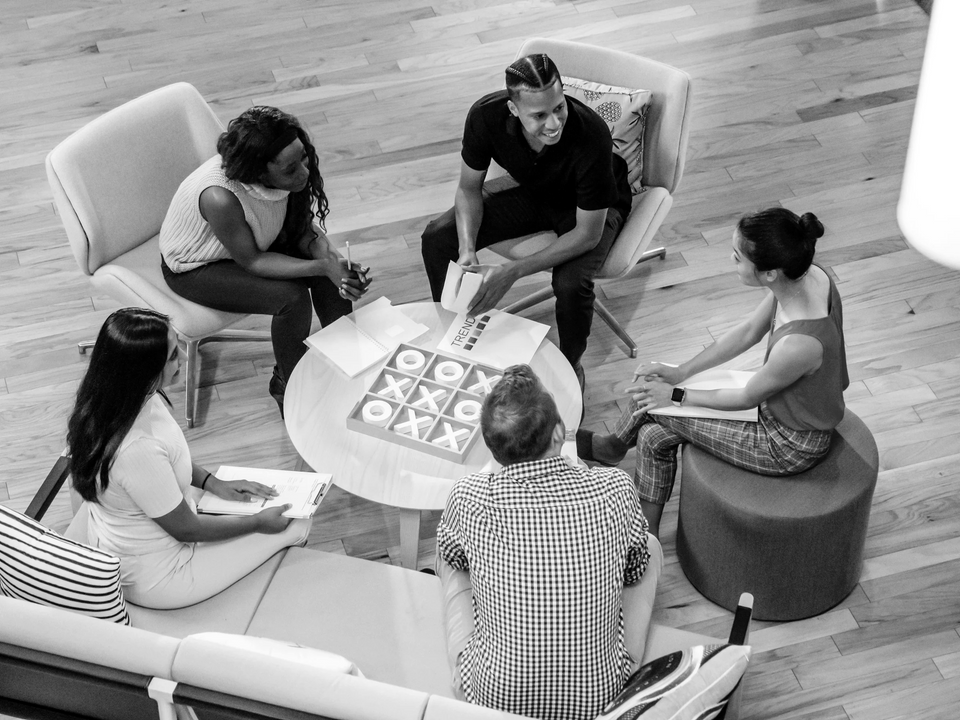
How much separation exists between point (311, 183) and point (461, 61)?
6.15 feet

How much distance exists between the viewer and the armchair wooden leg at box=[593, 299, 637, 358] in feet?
12.3

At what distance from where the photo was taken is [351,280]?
3289 millimetres

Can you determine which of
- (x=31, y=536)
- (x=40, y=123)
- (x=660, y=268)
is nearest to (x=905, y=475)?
(x=660, y=268)

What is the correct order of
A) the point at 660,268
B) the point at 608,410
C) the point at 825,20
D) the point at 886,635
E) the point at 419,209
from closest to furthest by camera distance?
the point at 886,635 → the point at 608,410 → the point at 660,268 → the point at 419,209 → the point at 825,20

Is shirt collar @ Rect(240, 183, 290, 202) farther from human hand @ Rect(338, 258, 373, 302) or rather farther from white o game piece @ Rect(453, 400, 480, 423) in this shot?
white o game piece @ Rect(453, 400, 480, 423)

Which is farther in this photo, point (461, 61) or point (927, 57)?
point (461, 61)

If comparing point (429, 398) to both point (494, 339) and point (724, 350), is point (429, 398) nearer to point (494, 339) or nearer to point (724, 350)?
point (494, 339)

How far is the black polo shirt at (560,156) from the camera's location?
328cm

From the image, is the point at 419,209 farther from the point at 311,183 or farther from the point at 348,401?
the point at 348,401

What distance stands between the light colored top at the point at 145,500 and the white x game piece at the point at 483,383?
85 cm

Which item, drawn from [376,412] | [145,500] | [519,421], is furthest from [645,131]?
[145,500]

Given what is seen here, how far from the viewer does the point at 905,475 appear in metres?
3.32

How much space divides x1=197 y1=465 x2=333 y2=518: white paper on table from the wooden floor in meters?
0.52

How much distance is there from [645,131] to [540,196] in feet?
1.45
